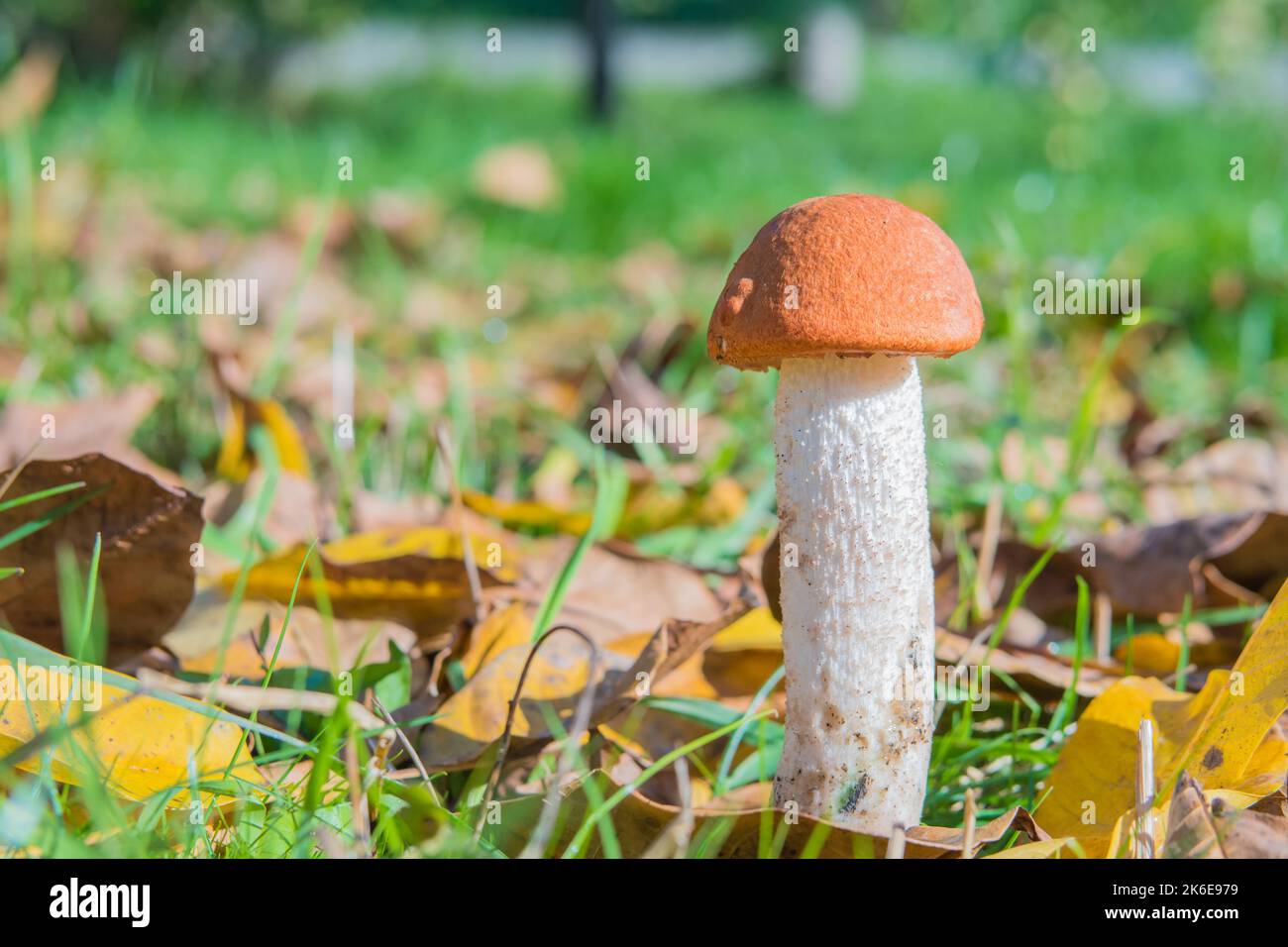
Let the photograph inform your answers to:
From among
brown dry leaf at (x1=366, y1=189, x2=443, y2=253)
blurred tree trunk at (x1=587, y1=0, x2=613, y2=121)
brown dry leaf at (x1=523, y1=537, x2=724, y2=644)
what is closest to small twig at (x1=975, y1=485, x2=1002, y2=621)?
brown dry leaf at (x1=523, y1=537, x2=724, y2=644)

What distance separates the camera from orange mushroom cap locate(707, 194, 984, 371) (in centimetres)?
133

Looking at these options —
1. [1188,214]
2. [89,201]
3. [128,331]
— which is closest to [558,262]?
[89,201]

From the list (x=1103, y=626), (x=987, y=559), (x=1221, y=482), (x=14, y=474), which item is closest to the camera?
(x=14, y=474)

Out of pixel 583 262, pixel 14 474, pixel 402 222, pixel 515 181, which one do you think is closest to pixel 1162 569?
pixel 14 474

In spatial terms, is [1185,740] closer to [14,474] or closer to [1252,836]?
[1252,836]

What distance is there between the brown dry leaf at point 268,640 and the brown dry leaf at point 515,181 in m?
4.41

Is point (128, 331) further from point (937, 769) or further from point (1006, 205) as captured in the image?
point (1006, 205)

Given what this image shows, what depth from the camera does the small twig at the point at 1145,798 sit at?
1241 millimetres

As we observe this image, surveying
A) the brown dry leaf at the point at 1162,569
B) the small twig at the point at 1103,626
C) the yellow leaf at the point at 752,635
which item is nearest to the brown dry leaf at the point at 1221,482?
the brown dry leaf at the point at 1162,569

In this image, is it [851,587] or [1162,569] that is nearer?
[851,587]

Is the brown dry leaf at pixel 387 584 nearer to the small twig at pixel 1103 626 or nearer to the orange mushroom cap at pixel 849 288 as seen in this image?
the orange mushroom cap at pixel 849 288

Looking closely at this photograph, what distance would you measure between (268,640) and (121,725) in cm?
44

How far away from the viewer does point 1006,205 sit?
5.75 meters

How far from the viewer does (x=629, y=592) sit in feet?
6.66
